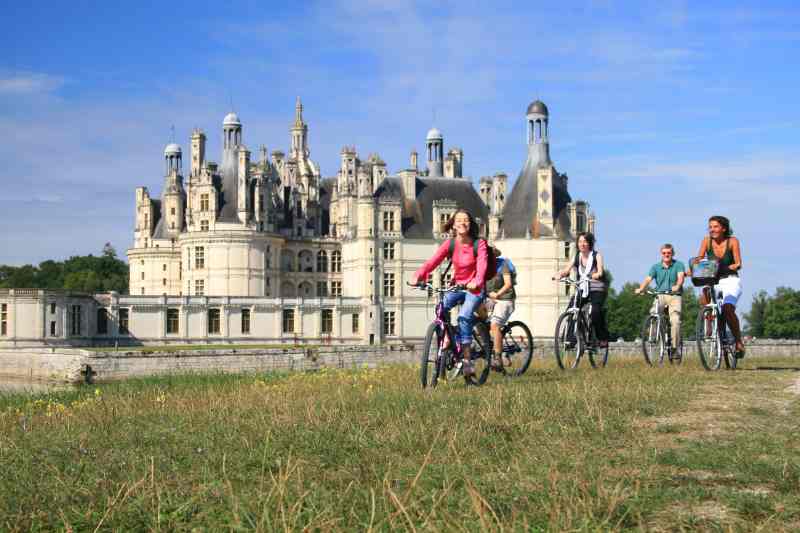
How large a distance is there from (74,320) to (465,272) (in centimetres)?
4894

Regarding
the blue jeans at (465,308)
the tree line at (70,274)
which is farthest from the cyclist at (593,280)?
the tree line at (70,274)

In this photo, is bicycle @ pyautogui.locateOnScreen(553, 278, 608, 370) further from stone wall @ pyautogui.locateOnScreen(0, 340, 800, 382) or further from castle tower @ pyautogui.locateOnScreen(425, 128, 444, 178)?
castle tower @ pyautogui.locateOnScreen(425, 128, 444, 178)

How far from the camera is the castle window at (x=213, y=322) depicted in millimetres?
60000

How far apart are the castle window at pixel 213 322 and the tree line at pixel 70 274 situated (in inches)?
1516

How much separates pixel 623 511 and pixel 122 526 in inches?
98.1

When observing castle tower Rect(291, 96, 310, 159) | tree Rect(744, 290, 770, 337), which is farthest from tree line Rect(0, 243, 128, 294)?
tree Rect(744, 290, 770, 337)

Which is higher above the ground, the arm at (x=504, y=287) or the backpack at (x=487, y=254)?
the backpack at (x=487, y=254)

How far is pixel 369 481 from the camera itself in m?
6.34

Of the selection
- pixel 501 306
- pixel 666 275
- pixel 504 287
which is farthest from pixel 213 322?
pixel 504 287

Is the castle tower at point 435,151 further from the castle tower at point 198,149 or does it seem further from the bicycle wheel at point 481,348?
the bicycle wheel at point 481,348

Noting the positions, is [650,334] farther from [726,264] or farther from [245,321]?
[245,321]

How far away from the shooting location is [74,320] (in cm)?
5700

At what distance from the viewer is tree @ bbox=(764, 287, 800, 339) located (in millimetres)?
79113

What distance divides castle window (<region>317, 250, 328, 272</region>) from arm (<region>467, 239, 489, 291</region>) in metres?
58.3
